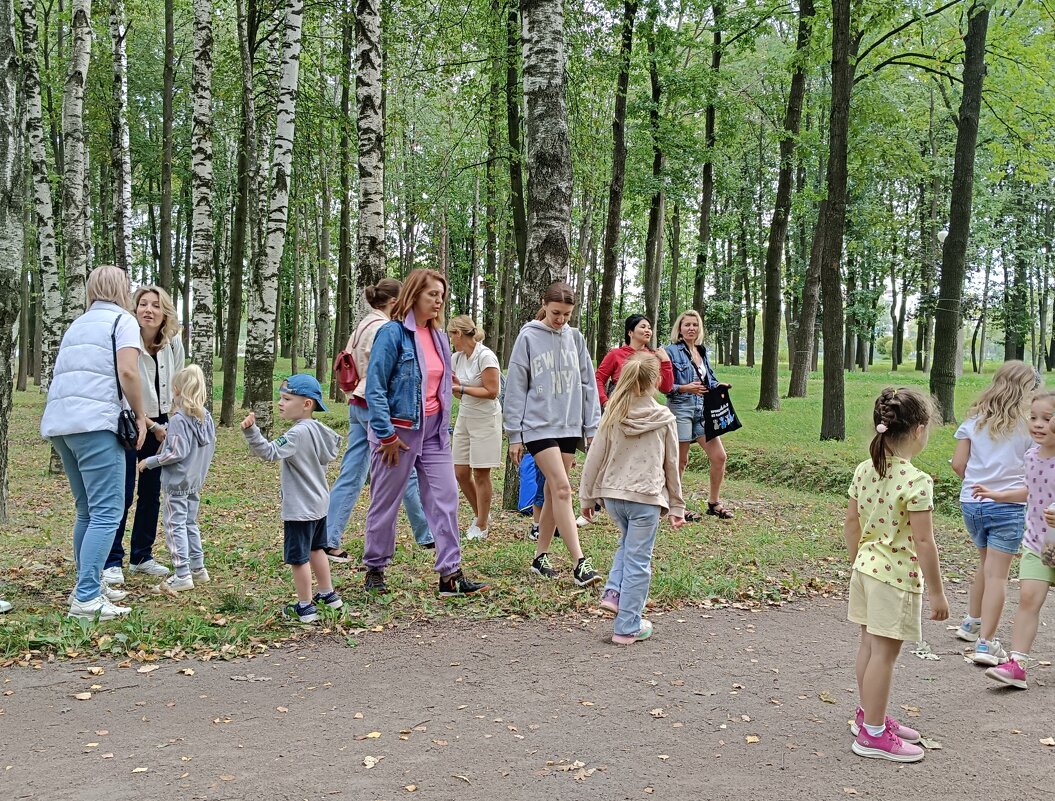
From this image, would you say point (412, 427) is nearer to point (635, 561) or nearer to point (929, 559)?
point (635, 561)

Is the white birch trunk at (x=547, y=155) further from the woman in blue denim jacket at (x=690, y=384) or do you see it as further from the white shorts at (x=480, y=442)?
the woman in blue denim jacket at (x=690, y=384)

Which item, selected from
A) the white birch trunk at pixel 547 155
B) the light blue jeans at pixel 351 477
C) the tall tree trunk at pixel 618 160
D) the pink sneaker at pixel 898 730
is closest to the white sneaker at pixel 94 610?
the light blue jeans at pixel 351 477

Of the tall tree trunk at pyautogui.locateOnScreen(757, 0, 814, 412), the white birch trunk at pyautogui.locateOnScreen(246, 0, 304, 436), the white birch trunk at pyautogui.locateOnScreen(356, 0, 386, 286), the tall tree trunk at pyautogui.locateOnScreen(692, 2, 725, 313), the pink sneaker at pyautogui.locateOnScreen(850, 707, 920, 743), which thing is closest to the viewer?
the pink sneaker at pyautogui.locateOnScreen(850, 707, 920, 743)

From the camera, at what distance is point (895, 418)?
3.92 metres

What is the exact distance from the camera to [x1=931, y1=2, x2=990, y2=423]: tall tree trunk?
1478 centimetres

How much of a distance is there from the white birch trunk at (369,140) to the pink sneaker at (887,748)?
10.1 meters

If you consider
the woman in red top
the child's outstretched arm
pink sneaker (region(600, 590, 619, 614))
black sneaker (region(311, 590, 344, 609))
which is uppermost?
the woman in red top

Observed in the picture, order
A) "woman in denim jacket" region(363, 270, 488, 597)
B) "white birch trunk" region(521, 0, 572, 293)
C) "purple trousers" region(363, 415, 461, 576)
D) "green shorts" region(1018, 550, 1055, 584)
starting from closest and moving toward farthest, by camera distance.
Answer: "green shorts" region(1018, 550, 1055, 584)
"woman in denim jacket" region(363, 270, 488, 597)
"purple trousers" region(363, 415, 461, 576)
"white birch trunk" region(521, 0, 572, 293)

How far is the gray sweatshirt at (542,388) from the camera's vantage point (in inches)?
262

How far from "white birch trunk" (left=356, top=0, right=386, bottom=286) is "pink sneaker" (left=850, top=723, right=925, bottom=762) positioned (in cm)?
1006

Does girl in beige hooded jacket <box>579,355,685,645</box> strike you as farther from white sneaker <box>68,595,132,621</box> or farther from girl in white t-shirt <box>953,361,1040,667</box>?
white sneaker <box>68,595,132,621</box>

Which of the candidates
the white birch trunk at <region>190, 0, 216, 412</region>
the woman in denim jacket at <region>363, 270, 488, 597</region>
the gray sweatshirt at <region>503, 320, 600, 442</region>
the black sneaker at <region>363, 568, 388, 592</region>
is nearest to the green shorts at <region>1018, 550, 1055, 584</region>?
the gray sweatshirt at <region>503, 320, 600, 442</region>

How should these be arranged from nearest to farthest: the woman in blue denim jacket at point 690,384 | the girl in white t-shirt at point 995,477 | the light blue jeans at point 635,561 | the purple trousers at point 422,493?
1. the girl in white t-shirt at point 995,477
2. the light blue jeans at point 635,561
3. the purple trousers at point 422,493
4. the woman in blue denim jacket at point 690,384

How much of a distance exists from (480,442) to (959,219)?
441 inches
